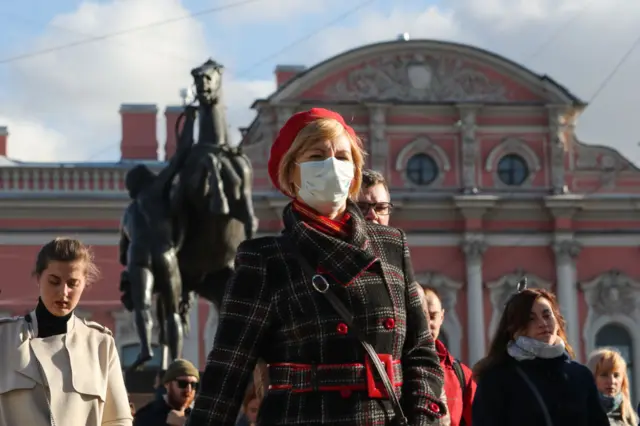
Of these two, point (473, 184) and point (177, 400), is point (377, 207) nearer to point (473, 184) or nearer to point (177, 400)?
point (177, 400)

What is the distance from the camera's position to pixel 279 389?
3.48 meters

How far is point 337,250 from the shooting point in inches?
139

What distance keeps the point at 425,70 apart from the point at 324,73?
243cm

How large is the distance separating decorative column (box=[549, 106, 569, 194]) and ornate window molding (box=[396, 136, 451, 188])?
2.47 metres

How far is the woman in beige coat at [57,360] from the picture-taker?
168 inches

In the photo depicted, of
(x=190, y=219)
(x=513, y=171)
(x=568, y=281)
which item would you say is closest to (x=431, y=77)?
(x=513, y=171)

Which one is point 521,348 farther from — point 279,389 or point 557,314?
point 279,389

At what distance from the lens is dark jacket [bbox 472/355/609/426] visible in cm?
485

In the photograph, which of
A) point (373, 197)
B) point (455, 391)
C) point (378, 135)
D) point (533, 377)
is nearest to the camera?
point (373, 197)

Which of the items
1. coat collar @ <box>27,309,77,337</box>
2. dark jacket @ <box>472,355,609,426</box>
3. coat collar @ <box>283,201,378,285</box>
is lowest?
dark jacket @ <box>472,355,609,426</box>

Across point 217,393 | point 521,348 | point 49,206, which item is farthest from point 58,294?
point 49,206

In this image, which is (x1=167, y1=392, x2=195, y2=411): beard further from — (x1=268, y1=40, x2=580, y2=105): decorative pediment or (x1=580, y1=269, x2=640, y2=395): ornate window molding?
(x1=580, y1=269, x2=640, y2=395): ornate window molding

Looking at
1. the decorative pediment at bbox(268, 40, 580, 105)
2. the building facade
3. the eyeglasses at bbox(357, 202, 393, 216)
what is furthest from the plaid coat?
the decorative pediment at bbox(268, 40, 580, 105)

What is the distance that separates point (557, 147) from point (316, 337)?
102ft
